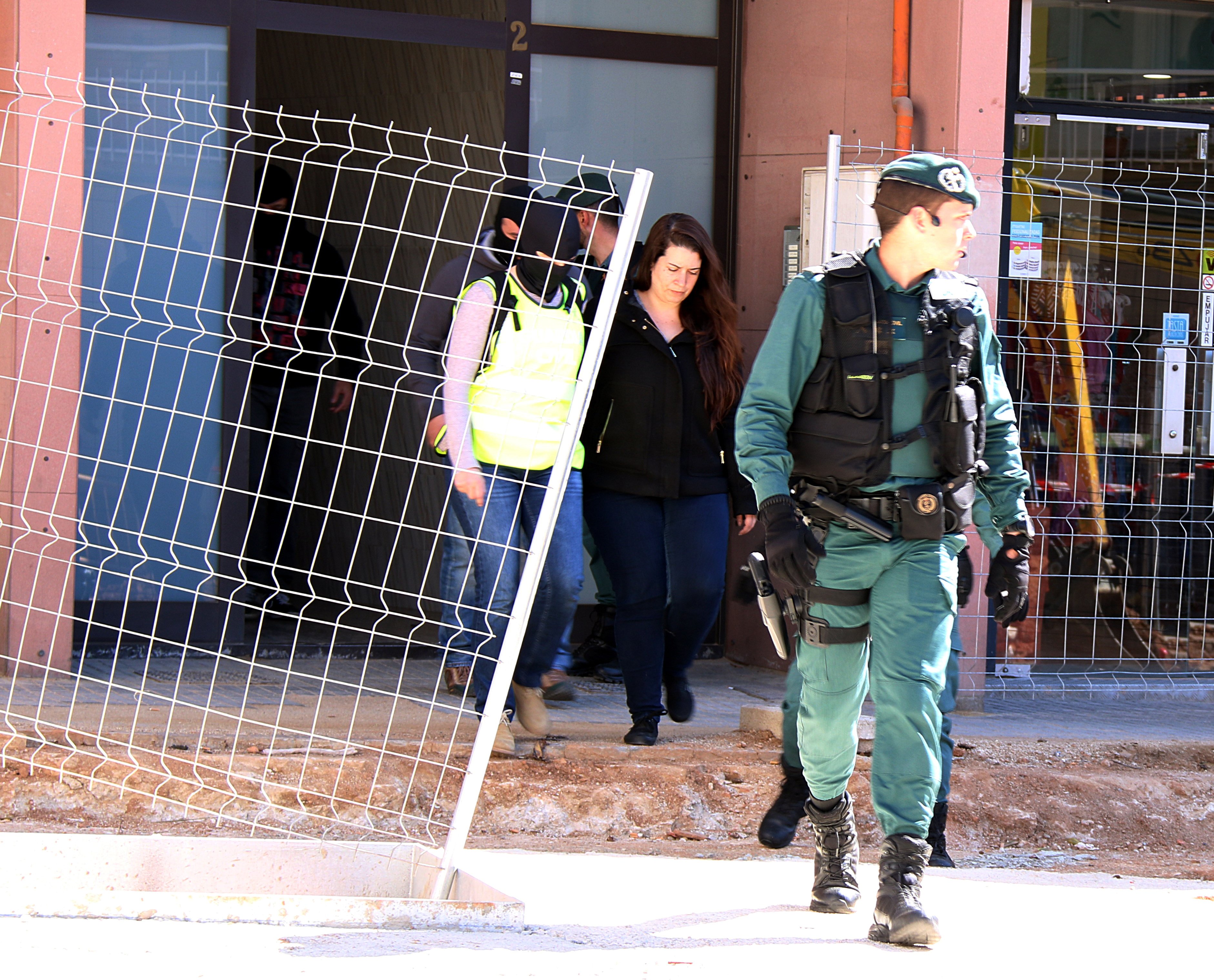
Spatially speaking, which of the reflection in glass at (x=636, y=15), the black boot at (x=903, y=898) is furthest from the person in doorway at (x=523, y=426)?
the reflection in glass at (x=636, y=15)

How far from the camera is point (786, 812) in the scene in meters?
4.38

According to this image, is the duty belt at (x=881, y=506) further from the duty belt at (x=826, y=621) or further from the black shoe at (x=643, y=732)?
the black shoe at (x=643, y=732)

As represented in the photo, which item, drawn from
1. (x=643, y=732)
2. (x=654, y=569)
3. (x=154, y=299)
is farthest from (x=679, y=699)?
(x=154, y=299)

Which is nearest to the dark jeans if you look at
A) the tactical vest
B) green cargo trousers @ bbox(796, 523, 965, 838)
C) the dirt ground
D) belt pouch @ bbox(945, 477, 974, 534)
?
the dirt ground

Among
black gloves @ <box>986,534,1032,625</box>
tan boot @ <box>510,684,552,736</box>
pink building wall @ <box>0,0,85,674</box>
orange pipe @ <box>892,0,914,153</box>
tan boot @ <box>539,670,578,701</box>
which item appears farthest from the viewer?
orange pipe @ <box>892,0,914,153</box>

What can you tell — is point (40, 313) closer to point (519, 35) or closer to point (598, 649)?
point (519, 35)

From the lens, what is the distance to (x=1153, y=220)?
7352mm

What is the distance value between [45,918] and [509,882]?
4.06 ft

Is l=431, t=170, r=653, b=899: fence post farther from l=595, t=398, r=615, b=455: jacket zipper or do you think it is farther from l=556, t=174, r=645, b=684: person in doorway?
l=595, t=398, r=615, b=455: jacket zipper

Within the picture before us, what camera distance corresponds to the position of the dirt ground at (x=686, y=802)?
4.93m

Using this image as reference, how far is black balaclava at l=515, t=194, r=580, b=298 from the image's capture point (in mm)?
4980

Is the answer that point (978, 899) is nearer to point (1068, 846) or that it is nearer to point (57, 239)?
point (1068, 846)

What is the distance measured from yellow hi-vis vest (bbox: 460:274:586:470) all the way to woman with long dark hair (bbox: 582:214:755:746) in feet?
0.85

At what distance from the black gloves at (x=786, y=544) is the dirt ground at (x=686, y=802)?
5.09 feet
